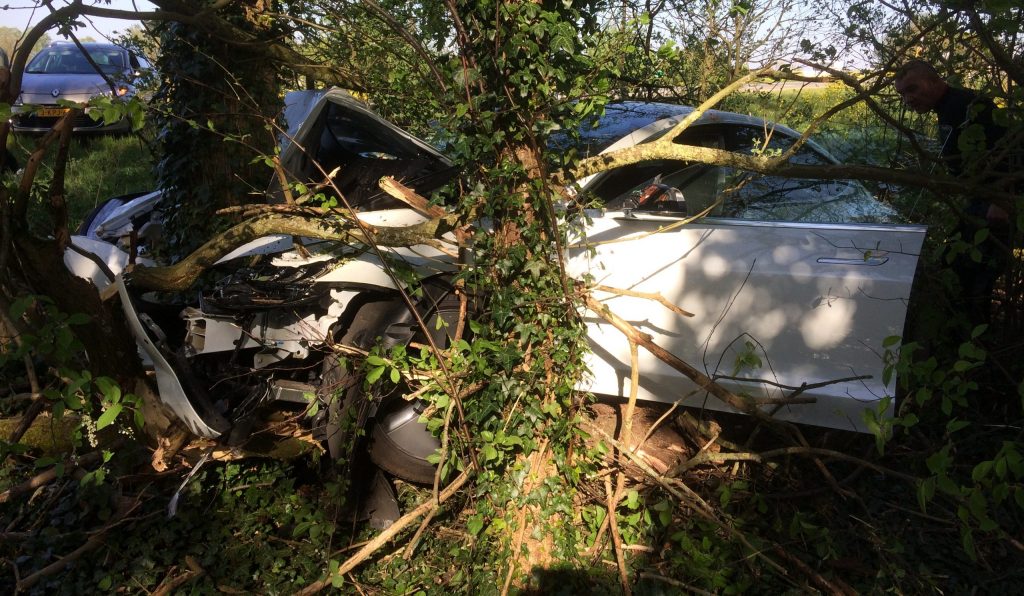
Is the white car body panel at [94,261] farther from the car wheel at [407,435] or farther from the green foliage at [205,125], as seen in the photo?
the car wheel at [407,435]

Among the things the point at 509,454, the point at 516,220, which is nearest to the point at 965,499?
the point at 509,454

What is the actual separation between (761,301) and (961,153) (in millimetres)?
1055

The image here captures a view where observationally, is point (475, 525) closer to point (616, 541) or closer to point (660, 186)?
point (616, 541)

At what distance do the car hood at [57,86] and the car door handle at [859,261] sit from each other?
34.5 ft

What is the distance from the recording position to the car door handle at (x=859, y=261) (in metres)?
2.98

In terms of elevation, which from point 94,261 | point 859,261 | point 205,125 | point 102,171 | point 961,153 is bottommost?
point 102,171

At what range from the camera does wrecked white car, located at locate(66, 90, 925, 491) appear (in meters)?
3.01

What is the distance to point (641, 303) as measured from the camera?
332cm

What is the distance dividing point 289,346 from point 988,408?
11.6 ft

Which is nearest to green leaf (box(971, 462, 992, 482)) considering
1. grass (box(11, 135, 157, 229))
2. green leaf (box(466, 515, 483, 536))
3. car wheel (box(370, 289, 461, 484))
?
green leaf (box(466, 515, 483, 536))

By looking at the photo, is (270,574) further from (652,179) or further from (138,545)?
(652,179)

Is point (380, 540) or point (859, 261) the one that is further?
point (859, 261)

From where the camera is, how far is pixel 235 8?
461 centimetres

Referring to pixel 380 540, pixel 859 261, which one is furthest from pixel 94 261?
pixel 859 261
